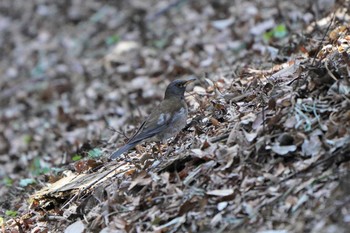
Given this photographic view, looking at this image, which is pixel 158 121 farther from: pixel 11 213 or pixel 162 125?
pixel 11 213

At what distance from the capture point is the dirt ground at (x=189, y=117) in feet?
15.8

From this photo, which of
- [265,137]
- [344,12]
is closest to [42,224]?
[265,137]

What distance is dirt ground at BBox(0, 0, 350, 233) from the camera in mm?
4820

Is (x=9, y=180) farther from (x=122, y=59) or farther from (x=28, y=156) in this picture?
(x=122, y=59)

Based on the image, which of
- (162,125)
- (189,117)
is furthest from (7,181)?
(162,125)

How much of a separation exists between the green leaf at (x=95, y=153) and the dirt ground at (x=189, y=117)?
52 millimetres

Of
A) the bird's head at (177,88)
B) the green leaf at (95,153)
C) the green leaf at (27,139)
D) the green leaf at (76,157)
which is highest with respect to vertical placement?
the bird's head at (177,88)

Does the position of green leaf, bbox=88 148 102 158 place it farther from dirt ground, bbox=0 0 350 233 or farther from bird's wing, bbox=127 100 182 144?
bird's wing, bbox=127 100 182 144

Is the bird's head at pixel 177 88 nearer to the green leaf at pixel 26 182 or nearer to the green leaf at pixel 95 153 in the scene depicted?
the green leaf at pixel 95 153

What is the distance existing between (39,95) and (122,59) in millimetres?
1725

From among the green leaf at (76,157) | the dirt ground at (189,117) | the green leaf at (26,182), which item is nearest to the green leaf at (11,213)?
the dirt ground at (189,117)

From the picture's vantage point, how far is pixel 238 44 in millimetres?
10953

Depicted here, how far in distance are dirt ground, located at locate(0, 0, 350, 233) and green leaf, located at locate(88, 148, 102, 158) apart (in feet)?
0.17

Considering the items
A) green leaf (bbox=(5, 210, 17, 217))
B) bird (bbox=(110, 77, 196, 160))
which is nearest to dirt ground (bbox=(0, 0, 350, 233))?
green leaf (bbox=(5, 210, 17, 217))
